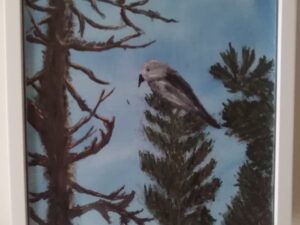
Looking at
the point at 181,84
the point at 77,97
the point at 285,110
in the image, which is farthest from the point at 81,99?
the point at 285,110

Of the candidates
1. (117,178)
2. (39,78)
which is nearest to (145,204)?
(117,178)

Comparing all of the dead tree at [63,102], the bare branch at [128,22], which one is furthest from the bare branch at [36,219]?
the bare branch at [128,22]

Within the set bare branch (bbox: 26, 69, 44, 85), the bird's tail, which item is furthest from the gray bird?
bare branch (bbox: 26, 69, 44, 85)

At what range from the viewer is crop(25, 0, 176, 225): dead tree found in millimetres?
485

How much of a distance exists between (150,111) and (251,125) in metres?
0.11

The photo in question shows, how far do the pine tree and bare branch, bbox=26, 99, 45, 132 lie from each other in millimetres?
108

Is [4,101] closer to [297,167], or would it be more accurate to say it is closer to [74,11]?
[74,11]

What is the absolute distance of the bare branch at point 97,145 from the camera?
1.63 feet

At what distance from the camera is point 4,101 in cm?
52

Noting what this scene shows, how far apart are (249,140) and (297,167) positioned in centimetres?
7

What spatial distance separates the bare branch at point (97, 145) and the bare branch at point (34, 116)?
0.05 metres

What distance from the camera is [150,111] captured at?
1.63 ft

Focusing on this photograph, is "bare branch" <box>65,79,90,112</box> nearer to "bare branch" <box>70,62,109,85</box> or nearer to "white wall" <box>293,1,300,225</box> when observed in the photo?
"bare branch" <box>70,62,109,85</box>

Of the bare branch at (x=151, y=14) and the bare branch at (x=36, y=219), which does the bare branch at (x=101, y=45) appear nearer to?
the bare branch at (x=151, y=14)
